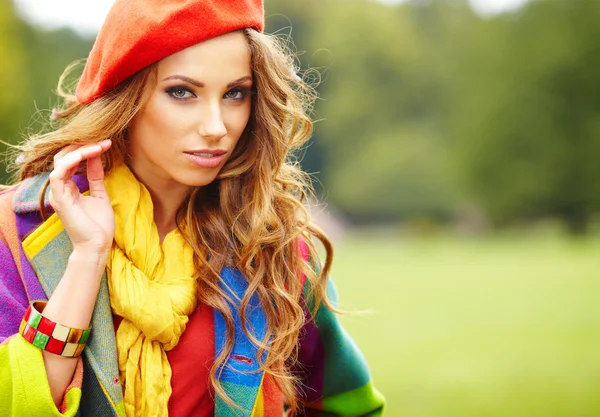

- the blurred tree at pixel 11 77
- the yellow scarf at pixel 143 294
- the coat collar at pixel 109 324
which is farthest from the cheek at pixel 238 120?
the blurred tree at pixel 11 77

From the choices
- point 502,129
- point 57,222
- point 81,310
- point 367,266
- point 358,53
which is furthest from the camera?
point 358,53

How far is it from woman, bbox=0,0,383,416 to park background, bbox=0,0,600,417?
394 mm

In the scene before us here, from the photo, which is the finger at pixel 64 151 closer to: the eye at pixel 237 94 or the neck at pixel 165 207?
the neck at pixel 165 207

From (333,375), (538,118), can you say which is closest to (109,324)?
(333,375)

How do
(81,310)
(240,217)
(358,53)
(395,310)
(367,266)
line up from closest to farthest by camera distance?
(81,310) → (240,217) → (395,310) → (367,266) → (358,53)

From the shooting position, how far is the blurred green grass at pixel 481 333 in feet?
30.3

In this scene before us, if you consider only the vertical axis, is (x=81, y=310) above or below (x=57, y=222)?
below

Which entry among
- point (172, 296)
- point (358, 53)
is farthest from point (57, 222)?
point (358, 53)

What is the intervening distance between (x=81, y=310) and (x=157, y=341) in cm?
35

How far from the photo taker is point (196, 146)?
291 centimetres

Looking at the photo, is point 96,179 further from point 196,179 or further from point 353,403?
point 353,403

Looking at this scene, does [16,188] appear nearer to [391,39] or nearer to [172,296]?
[172,296]

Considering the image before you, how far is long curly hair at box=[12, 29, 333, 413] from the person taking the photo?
2945 millimetres

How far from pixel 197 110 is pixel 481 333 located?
10820 millimetres
